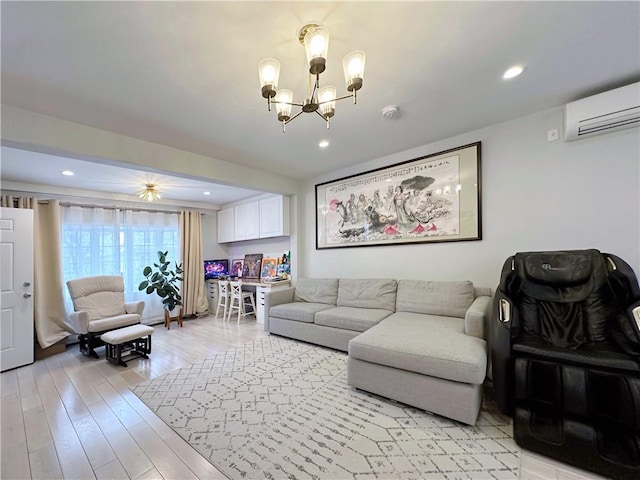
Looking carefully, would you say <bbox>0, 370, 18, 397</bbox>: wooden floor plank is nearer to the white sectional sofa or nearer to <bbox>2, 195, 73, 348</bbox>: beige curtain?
<bbox>2, 195, 73, 348</bbox>: beige curtain

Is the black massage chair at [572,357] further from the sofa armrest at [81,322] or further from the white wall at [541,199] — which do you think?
the sofa armrest at [81,322]

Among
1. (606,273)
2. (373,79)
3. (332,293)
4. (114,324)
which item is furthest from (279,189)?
(606,273)

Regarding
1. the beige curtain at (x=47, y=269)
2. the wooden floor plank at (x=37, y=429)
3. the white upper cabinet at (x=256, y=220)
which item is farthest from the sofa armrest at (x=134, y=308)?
the white upper cabinet at (x=256, y=220)

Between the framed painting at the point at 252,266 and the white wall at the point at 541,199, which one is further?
the framed painting at the point at 252,266

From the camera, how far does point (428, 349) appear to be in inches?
76.9

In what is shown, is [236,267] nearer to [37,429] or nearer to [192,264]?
[192,264]

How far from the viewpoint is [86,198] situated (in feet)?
14.0

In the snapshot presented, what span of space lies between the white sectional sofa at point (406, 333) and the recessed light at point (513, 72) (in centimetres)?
184

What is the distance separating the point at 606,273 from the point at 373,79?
7.55 ft

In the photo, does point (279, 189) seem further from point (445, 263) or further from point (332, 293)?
point (445, 263)

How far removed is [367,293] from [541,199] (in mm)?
2115

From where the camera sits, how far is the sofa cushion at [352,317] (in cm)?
296

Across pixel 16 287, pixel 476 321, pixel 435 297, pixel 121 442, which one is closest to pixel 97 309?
pixel 16 287

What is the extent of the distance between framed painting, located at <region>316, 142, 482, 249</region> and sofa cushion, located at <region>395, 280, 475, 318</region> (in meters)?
0.54
